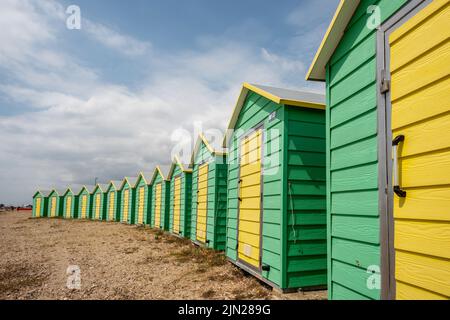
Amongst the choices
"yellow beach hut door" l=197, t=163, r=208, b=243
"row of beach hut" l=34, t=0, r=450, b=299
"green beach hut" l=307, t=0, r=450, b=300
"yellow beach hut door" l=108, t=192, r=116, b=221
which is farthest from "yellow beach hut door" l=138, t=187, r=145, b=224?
"green beach hut" l=307, t=0, r=450, b=300

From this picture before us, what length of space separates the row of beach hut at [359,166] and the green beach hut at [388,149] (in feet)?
0.04

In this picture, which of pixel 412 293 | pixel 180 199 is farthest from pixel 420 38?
pixel 180 199

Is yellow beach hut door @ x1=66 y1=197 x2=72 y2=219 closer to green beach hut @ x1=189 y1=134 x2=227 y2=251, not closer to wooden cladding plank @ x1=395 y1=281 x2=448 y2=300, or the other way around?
green beach hut @ x1=189 y1=134 x2=227 y2=251

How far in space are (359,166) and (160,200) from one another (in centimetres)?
1709

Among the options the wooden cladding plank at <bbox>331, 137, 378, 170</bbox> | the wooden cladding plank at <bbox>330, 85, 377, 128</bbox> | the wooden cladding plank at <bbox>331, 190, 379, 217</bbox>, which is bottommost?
the wooden cladding plank at <bbox>331, 190, 379, 217</bbox>

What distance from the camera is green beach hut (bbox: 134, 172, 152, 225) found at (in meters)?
22.8

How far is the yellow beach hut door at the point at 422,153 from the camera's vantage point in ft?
8.52

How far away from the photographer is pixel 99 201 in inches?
1362

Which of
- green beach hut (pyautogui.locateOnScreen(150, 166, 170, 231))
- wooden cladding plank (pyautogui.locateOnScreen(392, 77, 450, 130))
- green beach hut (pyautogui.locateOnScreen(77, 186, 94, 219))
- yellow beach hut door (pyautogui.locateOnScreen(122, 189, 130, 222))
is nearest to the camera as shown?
wooden cladding plank (pyautogui.locateOnScreen(392, 77, 450, 130))

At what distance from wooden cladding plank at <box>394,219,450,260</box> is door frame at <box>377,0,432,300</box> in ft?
0.46

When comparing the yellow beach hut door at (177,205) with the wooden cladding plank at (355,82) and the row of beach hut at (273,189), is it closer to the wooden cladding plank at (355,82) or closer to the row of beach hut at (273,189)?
the row of beach hut at (273,189)

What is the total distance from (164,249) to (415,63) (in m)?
10.8

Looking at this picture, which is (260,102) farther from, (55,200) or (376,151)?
(55,200)

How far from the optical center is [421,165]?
2807 mm
